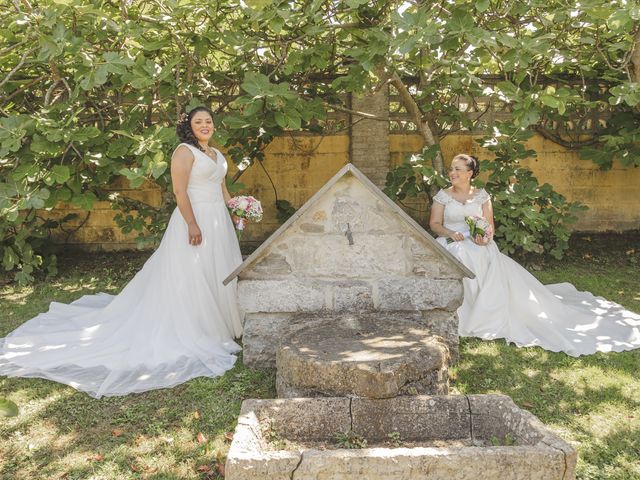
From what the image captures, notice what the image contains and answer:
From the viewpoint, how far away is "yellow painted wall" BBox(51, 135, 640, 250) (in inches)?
309

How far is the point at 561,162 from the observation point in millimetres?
8070

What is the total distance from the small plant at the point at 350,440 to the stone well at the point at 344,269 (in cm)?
117

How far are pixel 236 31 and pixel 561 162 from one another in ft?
16.8

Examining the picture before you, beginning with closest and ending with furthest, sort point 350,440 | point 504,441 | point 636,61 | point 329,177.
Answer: point 504,441
point 350,440
point 636,61
point 329,177

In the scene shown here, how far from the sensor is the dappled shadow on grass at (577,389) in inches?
122

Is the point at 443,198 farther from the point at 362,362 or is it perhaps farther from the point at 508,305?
the point at 362,362

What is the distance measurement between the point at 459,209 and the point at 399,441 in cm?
304

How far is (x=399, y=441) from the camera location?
2.86 metres

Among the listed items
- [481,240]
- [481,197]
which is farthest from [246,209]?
[481,197]

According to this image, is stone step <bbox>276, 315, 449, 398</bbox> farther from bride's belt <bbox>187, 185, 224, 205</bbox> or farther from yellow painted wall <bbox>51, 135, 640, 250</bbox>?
yellow painted wall <bbox>51, 135, 640, 250</bbox>

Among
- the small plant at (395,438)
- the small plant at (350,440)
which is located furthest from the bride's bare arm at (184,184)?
the small plant at (395,438)

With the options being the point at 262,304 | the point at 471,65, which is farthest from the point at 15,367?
the point at 471,65

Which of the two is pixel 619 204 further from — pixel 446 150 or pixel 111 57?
pixel 111 57

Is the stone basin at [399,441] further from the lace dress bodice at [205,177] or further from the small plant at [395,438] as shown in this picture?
the lace dress bodice at [205,177]
